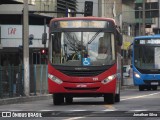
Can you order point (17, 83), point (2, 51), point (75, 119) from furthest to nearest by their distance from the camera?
point (2, 51) < point (17, 83) < point (75, 119)

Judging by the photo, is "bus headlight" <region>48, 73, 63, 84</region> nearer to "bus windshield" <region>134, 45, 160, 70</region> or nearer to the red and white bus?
the red and white bus

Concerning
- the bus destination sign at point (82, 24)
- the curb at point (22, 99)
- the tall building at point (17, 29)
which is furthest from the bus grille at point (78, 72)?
the tall building at point (17, 29)

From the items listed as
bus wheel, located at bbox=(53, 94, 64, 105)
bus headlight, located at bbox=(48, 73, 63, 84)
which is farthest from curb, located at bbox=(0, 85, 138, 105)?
bus headlight, located at bbox=(48, 73, 63, 84)

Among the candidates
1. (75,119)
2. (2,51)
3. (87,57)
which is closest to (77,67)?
(87,57)

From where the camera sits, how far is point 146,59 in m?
40.3

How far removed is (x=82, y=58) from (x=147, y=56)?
18556 mm

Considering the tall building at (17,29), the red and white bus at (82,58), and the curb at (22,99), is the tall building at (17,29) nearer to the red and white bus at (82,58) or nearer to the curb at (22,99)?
the curb at (22,99)

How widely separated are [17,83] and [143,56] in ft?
43.5

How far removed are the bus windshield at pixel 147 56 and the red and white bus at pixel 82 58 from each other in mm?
17766

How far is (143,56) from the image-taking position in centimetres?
4031

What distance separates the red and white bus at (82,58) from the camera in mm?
22062

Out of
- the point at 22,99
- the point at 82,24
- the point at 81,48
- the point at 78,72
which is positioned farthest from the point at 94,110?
A: the point at 22,99

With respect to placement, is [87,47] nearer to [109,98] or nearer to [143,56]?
[109,98]

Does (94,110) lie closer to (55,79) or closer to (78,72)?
(78,72)
